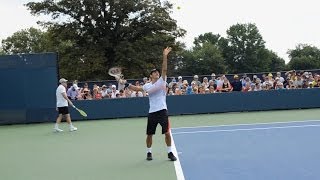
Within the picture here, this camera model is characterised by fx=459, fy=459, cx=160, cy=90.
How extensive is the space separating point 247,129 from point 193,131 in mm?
1596

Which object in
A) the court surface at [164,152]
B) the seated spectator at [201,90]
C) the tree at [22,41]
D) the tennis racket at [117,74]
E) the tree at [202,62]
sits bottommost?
the court surface at [164,152]

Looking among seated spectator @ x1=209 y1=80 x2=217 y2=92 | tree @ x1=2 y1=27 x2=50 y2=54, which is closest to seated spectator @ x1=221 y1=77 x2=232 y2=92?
seated spectator @ x1=209 y1=80 x2=217 y2=92

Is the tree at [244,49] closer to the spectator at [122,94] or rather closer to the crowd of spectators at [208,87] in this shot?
the crowd of spectators at [208,87]

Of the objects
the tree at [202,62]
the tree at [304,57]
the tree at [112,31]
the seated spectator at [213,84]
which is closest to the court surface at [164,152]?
the seated spectator at [213,84]

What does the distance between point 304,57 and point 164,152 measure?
9187cm

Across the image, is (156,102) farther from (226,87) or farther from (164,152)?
(226,87)

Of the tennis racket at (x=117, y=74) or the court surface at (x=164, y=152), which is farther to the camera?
the tennis racket at (x=117, y=74)

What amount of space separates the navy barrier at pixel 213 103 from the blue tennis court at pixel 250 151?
5179mm

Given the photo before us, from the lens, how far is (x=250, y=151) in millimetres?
9586

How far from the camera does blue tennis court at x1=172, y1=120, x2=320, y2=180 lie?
7.51 meters

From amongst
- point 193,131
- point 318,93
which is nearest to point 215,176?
point 193,131

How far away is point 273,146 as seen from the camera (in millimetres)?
10117

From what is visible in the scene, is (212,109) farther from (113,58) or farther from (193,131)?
(113,58)

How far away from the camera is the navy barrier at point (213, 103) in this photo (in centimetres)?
1947
